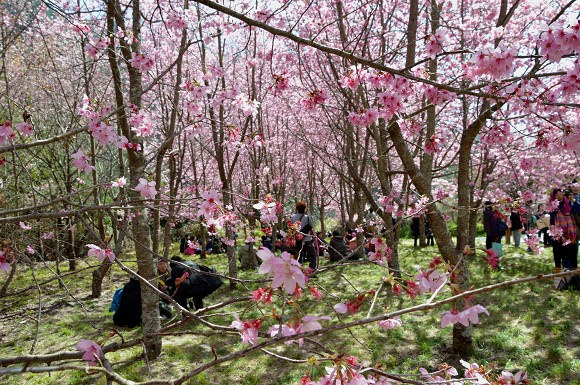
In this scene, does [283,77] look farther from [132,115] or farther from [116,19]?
[116,19]

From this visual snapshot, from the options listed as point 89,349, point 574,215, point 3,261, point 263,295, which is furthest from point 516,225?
point 89,349

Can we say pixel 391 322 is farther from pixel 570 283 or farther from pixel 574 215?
pixel 574 215

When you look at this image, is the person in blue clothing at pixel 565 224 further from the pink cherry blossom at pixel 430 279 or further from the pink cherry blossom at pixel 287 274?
the pink cherry blossom at pixel 287 274

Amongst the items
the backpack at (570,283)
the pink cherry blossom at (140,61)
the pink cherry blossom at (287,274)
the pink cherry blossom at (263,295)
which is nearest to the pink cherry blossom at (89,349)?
the pink cherry blossom at (263,295)

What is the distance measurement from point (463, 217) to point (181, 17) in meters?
3.42

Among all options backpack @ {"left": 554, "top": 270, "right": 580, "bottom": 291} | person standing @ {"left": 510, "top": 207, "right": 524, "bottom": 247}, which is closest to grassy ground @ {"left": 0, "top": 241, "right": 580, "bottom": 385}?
backpack @ {"left": 554, "top": 270, "right": 580, "bottom": 291}

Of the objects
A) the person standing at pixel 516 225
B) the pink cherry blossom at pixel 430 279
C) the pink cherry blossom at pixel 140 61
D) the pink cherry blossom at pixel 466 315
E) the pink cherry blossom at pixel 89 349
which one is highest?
the pink cherry blossom at pixel 140 61

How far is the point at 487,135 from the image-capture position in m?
3.83

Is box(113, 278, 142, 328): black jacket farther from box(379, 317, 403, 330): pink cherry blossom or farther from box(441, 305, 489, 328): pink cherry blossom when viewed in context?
box(441, 305, 489, 328): pink cherry blossom

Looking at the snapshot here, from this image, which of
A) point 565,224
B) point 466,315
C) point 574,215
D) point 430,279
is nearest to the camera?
point 466,315

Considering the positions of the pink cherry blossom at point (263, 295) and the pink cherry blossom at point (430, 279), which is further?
the pink cherry blossom at point (430, 279)

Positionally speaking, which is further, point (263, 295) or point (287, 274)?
point (263, 295)

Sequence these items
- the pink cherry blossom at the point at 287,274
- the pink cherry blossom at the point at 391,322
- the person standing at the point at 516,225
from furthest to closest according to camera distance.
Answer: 1. the person standing at the point at 516,225
2. the pink cherry blossom at the point at 391,322
3. the pink cherry blossom at the point at 287,274

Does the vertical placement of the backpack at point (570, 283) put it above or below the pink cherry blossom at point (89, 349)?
below
